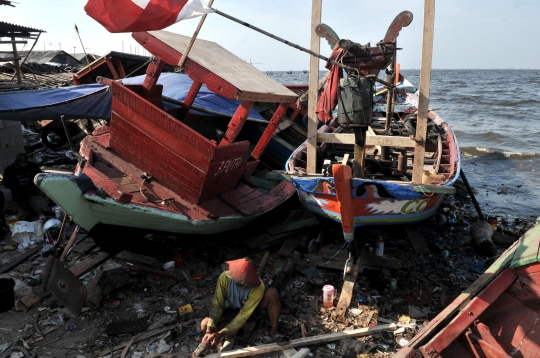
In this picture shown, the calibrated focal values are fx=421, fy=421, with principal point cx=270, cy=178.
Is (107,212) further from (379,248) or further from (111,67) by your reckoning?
(111,67)

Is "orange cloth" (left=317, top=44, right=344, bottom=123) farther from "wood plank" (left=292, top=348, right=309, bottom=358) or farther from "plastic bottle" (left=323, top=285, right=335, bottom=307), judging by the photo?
"wood plank" (left=292, top=348, right=309, bottom=358)

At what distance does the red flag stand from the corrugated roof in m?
7.74

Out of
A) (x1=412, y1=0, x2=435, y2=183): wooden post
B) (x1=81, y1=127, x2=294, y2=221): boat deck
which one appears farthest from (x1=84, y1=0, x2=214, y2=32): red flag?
(x1=412, y1=0, x2=435, y2=183): wooden post

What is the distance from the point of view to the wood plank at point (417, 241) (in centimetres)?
641

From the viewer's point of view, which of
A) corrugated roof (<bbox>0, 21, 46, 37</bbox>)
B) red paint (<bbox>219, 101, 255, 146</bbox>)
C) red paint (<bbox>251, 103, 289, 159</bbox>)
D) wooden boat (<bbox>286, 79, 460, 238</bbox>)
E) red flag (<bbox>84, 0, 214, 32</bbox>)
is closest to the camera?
red flag (<bbox>84, 0, 214, 32</bbox>)

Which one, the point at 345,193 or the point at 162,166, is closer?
the point at 345,193

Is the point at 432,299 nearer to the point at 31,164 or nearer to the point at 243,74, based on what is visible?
the point at 243,74

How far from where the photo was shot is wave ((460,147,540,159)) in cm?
1540

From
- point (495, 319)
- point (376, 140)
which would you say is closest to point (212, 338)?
point (495, 319)

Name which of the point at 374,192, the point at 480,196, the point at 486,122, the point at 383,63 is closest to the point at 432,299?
the point at 374,192

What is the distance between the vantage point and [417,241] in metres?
6.64

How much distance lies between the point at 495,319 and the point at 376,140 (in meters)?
2.70

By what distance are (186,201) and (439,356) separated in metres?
3.45

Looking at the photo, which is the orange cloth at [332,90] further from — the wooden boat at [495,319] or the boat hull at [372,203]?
the wooden boat at [495,319]
